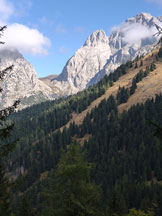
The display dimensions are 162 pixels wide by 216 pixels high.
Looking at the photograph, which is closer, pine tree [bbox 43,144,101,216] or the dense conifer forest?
pine tree [bbox 43,144,101,216]

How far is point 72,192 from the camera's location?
17625 mm

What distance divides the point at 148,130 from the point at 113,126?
2970 centimetres

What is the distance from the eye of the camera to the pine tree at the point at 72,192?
663 inches

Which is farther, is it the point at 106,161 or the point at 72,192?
the point at 106,161

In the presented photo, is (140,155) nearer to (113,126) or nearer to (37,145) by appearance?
(113,126)

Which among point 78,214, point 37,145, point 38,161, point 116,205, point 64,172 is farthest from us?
point 37,145

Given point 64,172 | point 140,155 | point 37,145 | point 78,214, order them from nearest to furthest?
point 78,214
point 64,172
point 140,155
point 37,145

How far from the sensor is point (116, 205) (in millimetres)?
25734

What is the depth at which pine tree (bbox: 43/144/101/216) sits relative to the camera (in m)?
16.8

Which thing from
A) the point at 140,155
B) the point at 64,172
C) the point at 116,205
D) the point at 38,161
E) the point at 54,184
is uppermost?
the point at 64,172

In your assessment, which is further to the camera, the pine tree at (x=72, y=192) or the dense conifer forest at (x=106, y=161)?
the dense conifer forest at (x=106, y=161)

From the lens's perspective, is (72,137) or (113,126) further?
(72,137)

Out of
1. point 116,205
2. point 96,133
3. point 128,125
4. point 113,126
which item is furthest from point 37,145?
point 116,205

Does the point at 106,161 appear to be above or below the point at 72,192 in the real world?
below
